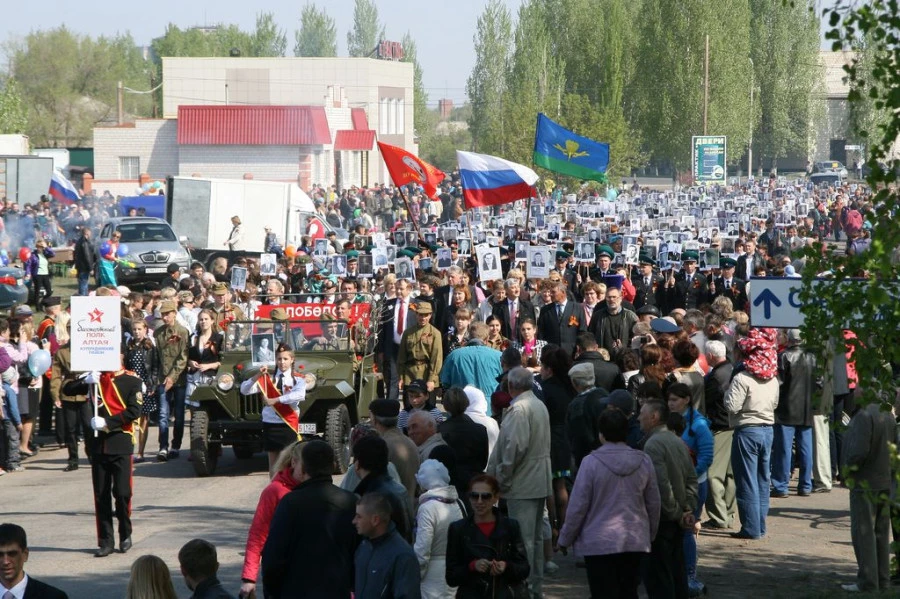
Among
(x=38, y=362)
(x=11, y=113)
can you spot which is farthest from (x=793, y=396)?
(x=11, y=113)

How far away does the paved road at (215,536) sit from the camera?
33.4 feet

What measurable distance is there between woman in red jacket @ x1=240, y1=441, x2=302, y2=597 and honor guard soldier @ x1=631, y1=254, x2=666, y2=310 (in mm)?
12492

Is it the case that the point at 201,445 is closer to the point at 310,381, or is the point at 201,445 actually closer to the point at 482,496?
the point at 310,381

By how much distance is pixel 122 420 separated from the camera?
11.1 metres

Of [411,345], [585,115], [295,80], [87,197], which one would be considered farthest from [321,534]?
[295,80]

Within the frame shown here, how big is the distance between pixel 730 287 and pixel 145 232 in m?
18.2

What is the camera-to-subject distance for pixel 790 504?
42.4 ft

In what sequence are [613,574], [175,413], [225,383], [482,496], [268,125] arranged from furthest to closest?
[268,125] → [175,413] → [225,383] → [613,574] → [482,496]

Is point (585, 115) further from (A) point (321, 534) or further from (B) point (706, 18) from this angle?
(A) point (321, 534)

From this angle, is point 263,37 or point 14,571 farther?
point 263,37

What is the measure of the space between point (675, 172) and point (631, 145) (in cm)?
457

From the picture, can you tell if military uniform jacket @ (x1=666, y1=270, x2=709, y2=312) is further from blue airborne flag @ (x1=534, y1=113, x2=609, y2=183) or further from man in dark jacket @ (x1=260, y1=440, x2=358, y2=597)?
man in dark jacket @ (x1=260, y1=440, x2=358, y2=597)

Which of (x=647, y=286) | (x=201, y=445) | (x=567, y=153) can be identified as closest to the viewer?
(x=201, y=445)

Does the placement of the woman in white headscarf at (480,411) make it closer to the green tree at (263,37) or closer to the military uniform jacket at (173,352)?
the military uniform jacket at (173,352)
